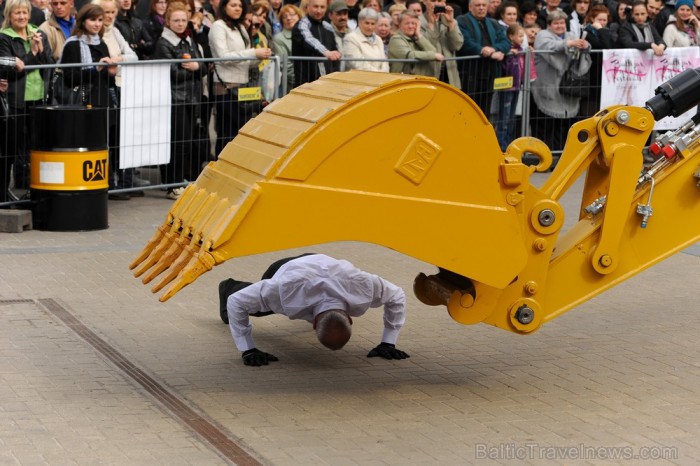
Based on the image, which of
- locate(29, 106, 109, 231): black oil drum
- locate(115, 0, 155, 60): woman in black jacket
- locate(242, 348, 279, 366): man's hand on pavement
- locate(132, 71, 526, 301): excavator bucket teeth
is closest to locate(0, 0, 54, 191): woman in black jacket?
locate(29, 106, 109, 231): black oil drum

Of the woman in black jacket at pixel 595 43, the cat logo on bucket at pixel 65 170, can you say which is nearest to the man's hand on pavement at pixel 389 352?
the cat logo on bucket at pixel 65 170

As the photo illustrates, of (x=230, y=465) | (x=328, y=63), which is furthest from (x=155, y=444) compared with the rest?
(x=328, y=63)

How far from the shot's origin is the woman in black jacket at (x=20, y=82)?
1275 centimetres

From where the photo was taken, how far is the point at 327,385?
311 inches

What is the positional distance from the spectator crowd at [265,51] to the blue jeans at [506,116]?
2 centimetres

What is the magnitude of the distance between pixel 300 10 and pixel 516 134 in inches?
→ 118

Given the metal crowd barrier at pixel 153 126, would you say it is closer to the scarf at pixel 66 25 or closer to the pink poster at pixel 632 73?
the scarf at pixel 66 25

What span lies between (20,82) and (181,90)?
190 centimetres

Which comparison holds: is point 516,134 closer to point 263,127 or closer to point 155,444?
point 263,127

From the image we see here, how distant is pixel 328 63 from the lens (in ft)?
49.7

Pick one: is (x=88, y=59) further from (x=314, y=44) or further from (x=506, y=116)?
(x=506, y=116)

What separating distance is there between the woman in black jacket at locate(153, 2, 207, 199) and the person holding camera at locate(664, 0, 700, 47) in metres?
6.73

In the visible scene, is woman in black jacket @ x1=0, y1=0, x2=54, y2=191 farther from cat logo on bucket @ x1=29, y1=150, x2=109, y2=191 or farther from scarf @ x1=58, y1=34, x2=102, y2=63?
cat logo on bucket @ x1=29, y1=150, x2=109, y2=191

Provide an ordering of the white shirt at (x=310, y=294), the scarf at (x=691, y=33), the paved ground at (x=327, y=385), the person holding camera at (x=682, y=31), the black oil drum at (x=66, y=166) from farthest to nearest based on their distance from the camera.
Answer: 1. the scarf at (x=691, y=33)
2. the person holding camera at (x=682, y=31)
3. the black oil drum at (x=66, y=166)
4. the white shirt at (x=310, y=294)
5. the paved ground at (x=327, y=385)
